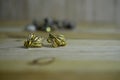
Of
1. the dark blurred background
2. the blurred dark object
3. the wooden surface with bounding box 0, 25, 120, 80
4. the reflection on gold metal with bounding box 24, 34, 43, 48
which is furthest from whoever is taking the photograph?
the dark blurred background

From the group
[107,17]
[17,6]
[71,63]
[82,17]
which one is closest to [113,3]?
[107,17]

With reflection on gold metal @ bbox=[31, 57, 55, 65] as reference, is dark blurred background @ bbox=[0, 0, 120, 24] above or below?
below

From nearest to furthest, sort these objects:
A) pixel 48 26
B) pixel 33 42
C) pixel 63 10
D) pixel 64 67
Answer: pixel 64 67, pixel 33 42, pixel 48 26, pixel 63 10

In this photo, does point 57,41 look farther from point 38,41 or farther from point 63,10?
point 63,10

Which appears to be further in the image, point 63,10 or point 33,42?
point 63,10

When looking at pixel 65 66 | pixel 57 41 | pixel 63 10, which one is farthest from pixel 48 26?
pixel 65 66

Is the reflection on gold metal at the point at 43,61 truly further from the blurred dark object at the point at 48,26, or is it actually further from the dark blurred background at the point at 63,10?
the dark blurred background at the point at 63,10

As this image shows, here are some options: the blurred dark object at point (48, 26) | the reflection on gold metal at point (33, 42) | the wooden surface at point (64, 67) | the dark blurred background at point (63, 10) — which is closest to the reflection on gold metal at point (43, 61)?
the wooden surface at point (64, 67)

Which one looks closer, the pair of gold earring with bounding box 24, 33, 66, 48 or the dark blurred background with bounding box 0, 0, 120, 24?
the pair of gold earring with bounding box 24, 33, 66, 48

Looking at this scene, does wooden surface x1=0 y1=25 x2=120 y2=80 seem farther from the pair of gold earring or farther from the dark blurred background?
the dark blurred background

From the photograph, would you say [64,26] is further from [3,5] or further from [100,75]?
[100,75]

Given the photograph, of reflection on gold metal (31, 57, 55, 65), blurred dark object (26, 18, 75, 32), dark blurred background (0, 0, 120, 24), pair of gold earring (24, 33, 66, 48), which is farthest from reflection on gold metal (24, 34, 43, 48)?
dark blurred background (0, 0, 120, 24)
